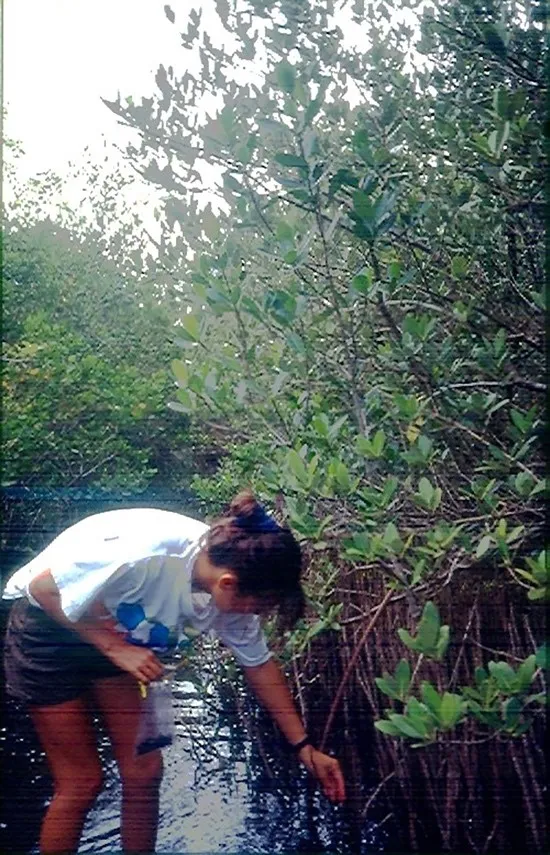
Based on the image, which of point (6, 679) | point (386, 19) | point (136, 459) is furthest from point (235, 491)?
point (386, 19)

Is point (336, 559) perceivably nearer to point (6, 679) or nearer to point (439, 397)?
point (439, 397)

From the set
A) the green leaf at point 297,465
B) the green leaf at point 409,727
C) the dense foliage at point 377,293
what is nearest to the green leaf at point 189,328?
the dense foliage at point 377,293

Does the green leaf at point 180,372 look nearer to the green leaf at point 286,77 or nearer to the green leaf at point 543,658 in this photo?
the green leaf at point 286,77

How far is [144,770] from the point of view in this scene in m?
1.21

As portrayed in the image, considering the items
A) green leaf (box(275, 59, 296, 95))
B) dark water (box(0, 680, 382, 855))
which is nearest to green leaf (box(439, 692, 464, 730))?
dark water (box(0, 680, 382, 855))

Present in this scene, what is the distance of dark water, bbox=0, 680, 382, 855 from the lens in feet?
3.95

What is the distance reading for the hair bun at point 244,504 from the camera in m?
1.17

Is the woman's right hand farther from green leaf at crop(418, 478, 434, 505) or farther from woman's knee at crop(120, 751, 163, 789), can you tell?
green leaf at crop(418, 478, 434, 505)

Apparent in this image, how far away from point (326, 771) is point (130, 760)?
10.2 inches

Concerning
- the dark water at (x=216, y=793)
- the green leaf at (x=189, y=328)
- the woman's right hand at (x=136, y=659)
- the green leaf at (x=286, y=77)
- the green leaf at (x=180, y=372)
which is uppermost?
the green leaf at (x=286, y=77)

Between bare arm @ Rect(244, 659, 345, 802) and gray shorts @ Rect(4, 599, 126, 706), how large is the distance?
181 millimetres

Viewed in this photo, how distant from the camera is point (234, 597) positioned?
1185 millimetres

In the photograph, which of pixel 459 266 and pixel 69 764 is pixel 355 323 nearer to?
pixel 459 266

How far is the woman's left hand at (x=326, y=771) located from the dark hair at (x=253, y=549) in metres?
0.21
